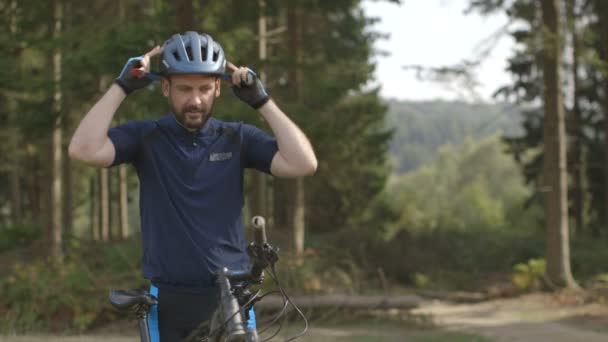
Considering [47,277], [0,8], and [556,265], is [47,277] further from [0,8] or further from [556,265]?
[556,265]

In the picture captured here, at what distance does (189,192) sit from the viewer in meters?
3.49

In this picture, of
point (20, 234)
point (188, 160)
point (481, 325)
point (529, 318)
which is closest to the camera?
point (188, 160)

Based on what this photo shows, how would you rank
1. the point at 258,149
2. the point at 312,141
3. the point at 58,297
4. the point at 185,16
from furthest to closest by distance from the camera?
the point at 312,141
the point at 185,16
the point at 58,297
the point at 258,149

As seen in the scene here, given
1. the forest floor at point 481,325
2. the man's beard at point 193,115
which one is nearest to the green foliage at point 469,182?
the forest floor at point 481,325

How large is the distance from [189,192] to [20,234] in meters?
21.1

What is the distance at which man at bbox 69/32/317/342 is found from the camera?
342 centimetres

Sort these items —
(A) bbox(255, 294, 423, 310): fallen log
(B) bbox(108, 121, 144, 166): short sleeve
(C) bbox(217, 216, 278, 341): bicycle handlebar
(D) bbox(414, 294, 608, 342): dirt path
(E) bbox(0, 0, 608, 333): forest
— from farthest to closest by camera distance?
(E) bbox(0, 0, 608, 333): forest, (A) bbox(255, 294, 423, 310): fallen log, (D) bbox(414, 294, 608, 342): dirt path, (B) bbox(108, 121, 144, 166): short sleeve, (C) bbox(217, 216, 278, 341): bicycle handlebar

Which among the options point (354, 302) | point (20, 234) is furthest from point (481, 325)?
point (20, 234)

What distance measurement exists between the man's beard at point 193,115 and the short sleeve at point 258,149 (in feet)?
0.81

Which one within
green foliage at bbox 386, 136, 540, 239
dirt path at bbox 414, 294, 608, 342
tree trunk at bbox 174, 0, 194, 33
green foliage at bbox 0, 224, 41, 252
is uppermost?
tree trunk at bbox 174, 0, 194, 33

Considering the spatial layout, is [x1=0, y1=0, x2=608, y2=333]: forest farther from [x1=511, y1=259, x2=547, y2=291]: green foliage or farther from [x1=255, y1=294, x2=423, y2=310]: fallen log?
[x1=255, y1=294, x2=423, y2=310]: fallen log

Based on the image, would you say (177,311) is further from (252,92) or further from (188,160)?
(252,92)

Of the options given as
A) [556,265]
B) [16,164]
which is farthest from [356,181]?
[556,265]

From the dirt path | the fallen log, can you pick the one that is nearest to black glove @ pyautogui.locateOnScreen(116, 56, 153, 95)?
the dirt path
